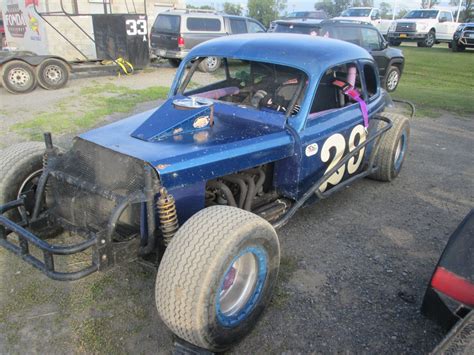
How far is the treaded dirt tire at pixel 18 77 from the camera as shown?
9500 millimetres

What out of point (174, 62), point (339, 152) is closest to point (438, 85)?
point (174, 62)

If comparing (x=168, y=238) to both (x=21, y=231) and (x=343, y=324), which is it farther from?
(x=343, y=324)

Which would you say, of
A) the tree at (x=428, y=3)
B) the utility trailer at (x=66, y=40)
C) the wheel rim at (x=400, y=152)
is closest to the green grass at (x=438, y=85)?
the wheel rim at (x=400, y=152)

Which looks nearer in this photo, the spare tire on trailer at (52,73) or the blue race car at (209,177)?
the blue race car at (209,177)

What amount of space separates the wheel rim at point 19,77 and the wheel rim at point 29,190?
296 inches

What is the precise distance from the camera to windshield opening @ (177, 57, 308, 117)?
3.68m

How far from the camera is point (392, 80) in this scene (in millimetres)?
11469

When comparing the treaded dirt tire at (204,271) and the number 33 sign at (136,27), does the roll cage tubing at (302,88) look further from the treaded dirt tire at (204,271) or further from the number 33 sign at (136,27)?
the number 33 sign at (136,27)

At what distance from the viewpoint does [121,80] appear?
11.8 m

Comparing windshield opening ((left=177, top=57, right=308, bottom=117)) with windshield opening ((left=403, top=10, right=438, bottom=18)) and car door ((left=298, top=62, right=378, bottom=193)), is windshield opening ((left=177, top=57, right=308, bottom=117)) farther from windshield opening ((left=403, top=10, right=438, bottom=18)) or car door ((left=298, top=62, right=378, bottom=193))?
windshield opening ((left=403, top=10, right=438, bottom=18))

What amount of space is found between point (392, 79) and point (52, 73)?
887 cm

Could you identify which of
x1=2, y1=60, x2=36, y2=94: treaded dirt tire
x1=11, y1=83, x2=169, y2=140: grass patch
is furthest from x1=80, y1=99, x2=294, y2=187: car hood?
x1=2, y1=60, x2=36, y2=94: treaded dirt tire

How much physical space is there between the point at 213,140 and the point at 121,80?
9582 mm

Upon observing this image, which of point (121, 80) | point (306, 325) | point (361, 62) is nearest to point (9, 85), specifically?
point (121, 80)
